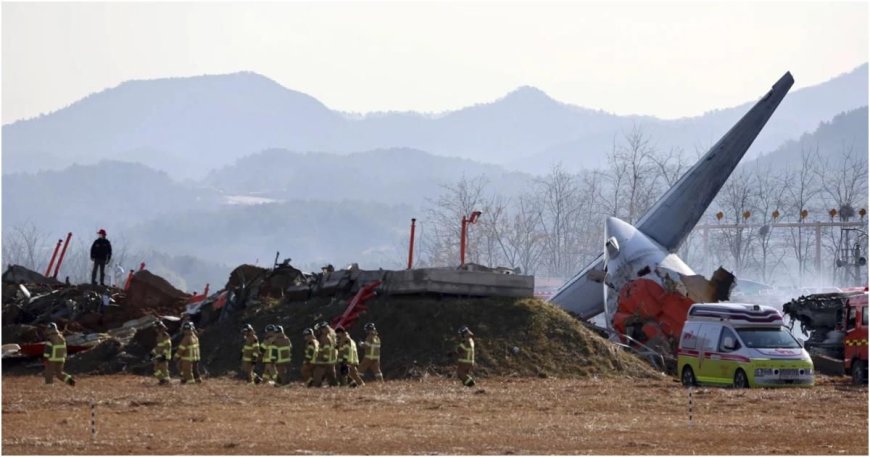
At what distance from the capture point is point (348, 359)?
1393 inches

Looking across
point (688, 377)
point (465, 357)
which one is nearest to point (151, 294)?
point (465, 357)

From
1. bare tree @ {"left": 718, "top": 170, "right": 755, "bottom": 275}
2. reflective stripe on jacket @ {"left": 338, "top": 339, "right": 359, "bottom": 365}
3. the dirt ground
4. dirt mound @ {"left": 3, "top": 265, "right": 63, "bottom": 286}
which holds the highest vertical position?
bare tree @ {"left": 718, "top": 170, "right": 755, "bottom": 275}

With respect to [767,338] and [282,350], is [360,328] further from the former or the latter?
[767,338]

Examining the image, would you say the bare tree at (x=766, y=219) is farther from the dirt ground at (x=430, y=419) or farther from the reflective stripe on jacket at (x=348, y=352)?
the dirt ground at (x=430, y=419)

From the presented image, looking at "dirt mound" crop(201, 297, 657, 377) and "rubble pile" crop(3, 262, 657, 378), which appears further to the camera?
"rubble pile" crop(3, 262, 657, 378)

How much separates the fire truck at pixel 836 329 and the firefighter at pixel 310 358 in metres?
13.9

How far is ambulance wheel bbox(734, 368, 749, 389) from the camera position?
117 ft

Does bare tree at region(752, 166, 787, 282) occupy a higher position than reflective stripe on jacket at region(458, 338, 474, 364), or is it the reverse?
bare tree at region(752, 166, 787, 282)

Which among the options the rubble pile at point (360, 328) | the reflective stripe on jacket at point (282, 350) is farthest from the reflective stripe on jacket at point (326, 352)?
the rubble pile at point (360, 328)

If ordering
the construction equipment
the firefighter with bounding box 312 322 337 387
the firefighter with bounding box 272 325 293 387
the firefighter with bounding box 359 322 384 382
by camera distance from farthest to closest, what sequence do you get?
the construction equipment < the firefighter with bounding box 359 322 384 382 < the firefighter with bounding box 272 325 293 387 < the firefighter with bounding box 312 322 337 387

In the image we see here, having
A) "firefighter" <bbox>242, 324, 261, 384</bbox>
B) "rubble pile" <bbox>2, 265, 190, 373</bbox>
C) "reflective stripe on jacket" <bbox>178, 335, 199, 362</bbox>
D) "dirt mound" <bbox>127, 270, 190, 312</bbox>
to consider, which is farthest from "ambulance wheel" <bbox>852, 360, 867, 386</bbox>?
"dirt mound" <bbox>127, 270, 190, 312</bbox>

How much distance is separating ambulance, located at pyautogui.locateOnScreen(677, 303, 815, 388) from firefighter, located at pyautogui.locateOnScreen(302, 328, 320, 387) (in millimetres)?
9252

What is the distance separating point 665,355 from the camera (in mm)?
44344

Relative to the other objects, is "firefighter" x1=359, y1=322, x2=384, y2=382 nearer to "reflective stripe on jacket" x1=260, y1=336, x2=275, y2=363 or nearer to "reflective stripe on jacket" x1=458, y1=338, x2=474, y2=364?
"reflective stripe on jacket" x1=458, y1=338, x2=474, y2=364
